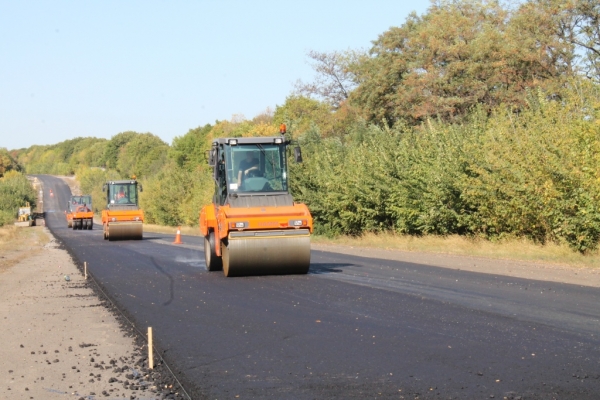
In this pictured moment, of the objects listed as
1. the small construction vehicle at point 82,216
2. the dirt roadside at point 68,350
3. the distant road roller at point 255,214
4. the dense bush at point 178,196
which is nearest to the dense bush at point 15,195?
the dense bush at point 178,196

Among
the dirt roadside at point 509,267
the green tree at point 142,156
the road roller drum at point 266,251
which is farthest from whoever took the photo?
the green tree at point 142,156

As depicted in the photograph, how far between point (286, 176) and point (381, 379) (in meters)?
11.3

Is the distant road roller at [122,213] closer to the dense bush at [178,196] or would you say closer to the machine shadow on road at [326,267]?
the machine shadow on road at [326,267]

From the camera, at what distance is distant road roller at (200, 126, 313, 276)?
17281mm

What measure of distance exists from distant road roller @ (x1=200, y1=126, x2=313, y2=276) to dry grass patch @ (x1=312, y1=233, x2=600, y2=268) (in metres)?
7.26

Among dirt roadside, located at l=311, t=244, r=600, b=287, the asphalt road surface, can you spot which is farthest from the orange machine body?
dirt roadside, located at l=311, t=244, r=600, b=287

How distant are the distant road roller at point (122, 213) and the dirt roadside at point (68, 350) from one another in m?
22.1

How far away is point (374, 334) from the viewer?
9.94m

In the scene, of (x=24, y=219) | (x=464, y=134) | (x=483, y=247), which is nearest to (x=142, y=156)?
(x=24, y=219)

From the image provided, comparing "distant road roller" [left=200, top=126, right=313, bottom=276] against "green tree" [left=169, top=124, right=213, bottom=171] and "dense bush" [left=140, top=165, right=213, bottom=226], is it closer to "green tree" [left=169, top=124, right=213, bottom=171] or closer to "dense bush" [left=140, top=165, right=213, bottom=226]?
"dense bush" [left=140, top=165, right=213, bottom=226]

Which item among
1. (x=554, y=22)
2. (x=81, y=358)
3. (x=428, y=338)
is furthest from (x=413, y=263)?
(x=554, y=22)

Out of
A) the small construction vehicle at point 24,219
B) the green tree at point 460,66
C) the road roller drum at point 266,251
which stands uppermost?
the green tree at point 460,66

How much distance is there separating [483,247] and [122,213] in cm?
2000

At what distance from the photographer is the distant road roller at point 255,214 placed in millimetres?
17281
